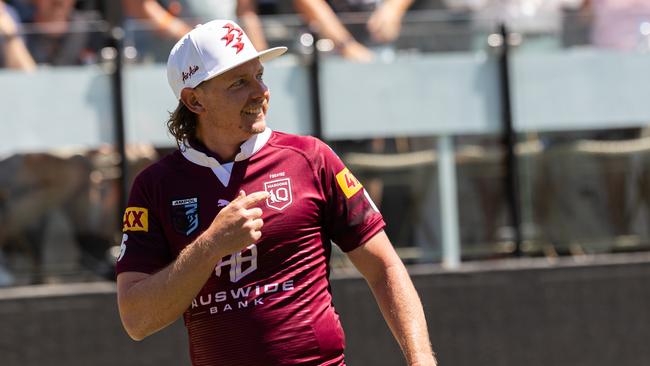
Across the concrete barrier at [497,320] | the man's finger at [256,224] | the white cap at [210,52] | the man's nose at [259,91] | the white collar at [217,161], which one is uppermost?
the white cap at [210,52]

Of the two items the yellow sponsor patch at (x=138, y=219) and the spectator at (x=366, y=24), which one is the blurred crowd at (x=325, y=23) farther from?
the yellow sponsor patch at (x=138, y=219)

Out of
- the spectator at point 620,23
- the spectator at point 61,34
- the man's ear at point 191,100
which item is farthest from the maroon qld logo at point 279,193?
the spectator at point 620,23

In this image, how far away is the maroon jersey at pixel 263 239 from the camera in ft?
12.4

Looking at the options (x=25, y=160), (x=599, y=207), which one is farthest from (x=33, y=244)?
(x=599, y=207)

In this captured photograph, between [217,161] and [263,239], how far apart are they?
1.00ft

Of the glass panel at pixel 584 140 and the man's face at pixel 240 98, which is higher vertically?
the man's face at pixel 240 98

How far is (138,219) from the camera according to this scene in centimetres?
386

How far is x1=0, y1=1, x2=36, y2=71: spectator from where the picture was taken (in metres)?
7.88

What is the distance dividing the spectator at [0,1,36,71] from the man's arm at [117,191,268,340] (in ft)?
14.7

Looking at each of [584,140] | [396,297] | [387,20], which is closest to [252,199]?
[396,297]

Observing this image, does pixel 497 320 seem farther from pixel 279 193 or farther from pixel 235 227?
pixel 235 227

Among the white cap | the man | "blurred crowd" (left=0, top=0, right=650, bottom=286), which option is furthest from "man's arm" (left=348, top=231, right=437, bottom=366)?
"blurred crowd" (left=0, top=0, right=650, bottom=286)

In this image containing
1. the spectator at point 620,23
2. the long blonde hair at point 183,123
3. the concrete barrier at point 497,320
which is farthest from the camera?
the spectator at point 620,23

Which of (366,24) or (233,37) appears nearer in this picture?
(233,37)
